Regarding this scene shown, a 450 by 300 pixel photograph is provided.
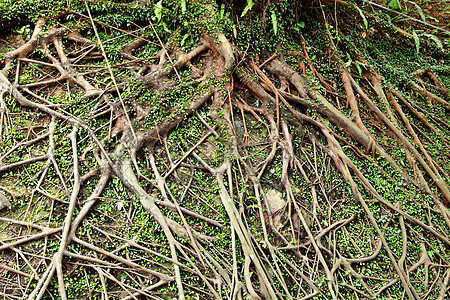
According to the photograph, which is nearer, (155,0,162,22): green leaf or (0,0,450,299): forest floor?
(0,0,450,299): forest floor

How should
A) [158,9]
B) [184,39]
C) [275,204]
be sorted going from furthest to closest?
[184,39] → [158,9] → [275,204]

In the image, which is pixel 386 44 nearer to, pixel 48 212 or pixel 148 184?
pixel 148 184

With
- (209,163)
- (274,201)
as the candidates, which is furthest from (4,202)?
(274,201)

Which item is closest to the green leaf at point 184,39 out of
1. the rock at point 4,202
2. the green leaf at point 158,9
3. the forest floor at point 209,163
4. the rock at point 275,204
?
the forest floor at point 209,163

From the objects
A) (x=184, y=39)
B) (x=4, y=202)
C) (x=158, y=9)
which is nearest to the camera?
(x=4, y=202)

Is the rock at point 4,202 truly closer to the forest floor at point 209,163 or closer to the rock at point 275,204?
the forest floor at point 209,163

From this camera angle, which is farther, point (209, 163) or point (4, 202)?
point (209, 163)

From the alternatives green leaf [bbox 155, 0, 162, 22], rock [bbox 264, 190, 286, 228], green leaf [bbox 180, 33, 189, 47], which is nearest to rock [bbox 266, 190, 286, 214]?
rock [bbox 264, 190, 286, 228]

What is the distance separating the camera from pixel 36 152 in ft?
11.8

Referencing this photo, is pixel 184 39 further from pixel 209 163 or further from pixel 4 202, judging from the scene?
pixel 4 202

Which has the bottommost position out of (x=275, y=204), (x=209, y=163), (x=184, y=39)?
(x=275, y=204)

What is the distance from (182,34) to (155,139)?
1.90 meters

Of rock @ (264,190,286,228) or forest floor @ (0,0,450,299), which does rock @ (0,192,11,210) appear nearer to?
forest floor @ (0,0,450,299)

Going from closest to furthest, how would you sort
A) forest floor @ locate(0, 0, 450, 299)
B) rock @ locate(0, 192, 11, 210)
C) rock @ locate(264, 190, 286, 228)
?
forest floor @ locate(0, 0, 450, 299), rock @ locate(0, 192, 11, 210), rock @ locate(264, 190, 286, 228)
